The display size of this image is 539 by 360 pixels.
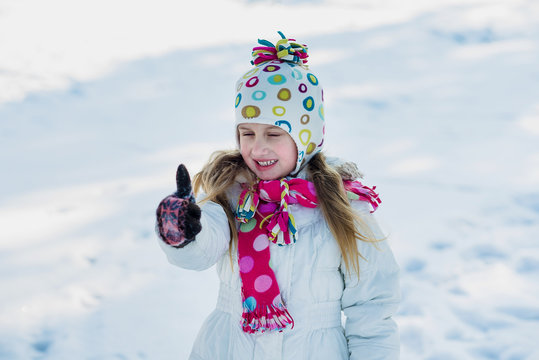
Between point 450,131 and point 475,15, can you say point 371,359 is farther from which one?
point 475,15

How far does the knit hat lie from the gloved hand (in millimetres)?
377

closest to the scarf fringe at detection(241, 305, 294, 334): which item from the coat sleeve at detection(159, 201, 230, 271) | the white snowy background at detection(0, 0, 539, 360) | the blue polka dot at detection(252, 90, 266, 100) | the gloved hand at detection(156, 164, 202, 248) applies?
the coat sleeve at detection(159, 201, 230, 271)

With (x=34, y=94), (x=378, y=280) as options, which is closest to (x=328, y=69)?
(x=34, y=94)

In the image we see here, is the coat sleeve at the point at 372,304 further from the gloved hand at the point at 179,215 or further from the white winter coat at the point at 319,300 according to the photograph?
the gloved hand at the point at 179,215

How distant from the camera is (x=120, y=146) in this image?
411cm

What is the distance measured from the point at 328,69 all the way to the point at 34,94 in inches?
96.1

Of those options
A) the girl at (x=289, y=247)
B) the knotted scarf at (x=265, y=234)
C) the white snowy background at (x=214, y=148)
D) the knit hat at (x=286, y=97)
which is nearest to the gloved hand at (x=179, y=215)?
the girl at (x=289, y=247)

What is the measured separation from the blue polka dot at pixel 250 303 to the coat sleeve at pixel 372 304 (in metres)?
0.23

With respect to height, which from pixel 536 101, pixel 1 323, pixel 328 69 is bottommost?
pixel 1 323

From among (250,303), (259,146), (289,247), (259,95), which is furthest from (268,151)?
(250,303)

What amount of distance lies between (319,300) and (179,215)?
1.52 ft

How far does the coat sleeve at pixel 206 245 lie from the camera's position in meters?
1.29

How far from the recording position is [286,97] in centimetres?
152

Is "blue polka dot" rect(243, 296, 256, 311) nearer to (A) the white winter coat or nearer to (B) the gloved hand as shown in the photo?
(A) the white winter coat
